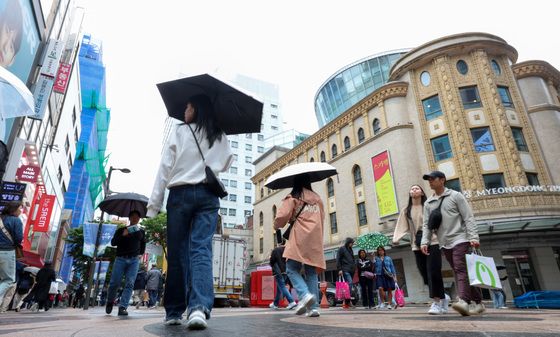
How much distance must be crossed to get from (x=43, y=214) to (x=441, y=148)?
23.9 metres

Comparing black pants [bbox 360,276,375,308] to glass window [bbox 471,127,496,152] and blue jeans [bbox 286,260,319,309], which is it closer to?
blue jeans [bbox 286,260,319,309]

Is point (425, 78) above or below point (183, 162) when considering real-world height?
above

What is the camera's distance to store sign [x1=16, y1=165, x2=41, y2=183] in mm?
13959

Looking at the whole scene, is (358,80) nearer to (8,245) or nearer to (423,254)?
(423,254)

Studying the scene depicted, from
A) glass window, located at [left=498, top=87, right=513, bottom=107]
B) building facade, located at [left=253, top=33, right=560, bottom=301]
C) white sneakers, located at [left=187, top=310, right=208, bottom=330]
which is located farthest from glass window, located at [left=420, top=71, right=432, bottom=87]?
white sneakers, located at [left=187, top=310, right=208, bottom=330]

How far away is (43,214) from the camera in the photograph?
56.0 ft

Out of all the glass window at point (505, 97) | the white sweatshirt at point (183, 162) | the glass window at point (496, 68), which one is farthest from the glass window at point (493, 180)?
the white sweatshirt at point (183, 162)

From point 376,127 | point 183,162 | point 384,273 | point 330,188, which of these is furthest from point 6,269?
point 330,188

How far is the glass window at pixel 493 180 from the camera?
20.6m

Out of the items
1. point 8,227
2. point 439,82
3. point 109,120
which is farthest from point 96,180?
point 8,227

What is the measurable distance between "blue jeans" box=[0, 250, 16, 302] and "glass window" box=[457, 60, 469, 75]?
26.7 meters

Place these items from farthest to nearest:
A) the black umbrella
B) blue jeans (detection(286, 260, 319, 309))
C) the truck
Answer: the truck → blue jeans (detection(286, 260, 319, 309)) → the black umbrella

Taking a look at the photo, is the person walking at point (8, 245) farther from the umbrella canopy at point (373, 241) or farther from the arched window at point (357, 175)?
the arched window at point (357, 175)

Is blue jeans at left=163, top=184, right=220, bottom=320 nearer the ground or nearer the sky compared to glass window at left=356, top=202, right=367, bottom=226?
nearer the ground
